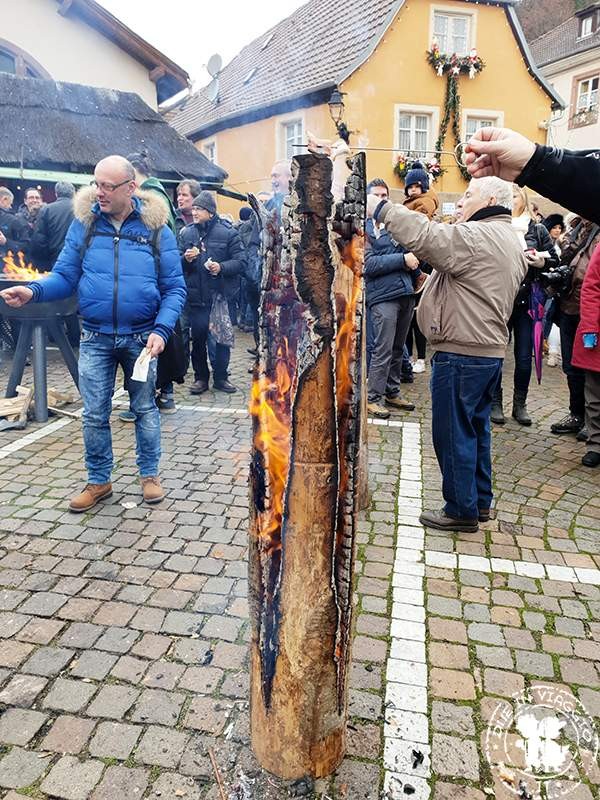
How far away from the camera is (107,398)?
14.2 feet

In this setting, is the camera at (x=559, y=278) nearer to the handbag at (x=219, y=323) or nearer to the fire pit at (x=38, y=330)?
the handbag at (x=219, y=323)

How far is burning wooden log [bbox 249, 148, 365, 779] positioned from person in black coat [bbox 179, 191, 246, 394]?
16.9ft

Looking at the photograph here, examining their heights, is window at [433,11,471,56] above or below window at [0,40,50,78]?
above

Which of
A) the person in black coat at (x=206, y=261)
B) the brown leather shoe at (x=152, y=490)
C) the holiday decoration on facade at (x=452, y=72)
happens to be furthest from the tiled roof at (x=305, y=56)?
the holiday decoration on facade at (x=452, y=72)

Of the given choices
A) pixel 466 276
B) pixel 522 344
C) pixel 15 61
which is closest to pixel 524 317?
pixel 522 344

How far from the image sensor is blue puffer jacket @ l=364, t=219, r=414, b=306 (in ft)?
21.8

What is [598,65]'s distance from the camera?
2872cm

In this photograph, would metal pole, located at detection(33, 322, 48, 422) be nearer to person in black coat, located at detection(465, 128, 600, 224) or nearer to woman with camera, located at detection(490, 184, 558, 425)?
woman with camera, located at detection(490, 184, 558, 425)

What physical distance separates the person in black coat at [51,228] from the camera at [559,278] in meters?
5.53

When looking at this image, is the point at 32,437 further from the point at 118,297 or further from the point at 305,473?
the point at 305,473

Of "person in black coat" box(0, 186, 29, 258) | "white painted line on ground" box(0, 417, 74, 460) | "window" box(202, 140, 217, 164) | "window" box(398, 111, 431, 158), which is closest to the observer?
"white painted line on ground" box(0, 417, 74, 460)

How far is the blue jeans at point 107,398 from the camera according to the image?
4238mm

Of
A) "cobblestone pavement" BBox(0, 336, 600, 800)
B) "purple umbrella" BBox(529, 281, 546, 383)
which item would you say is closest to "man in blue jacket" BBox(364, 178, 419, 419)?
"purple umbrella" BBox(529, 281, 546, 383)

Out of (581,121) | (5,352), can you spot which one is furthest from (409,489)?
(581,121)
